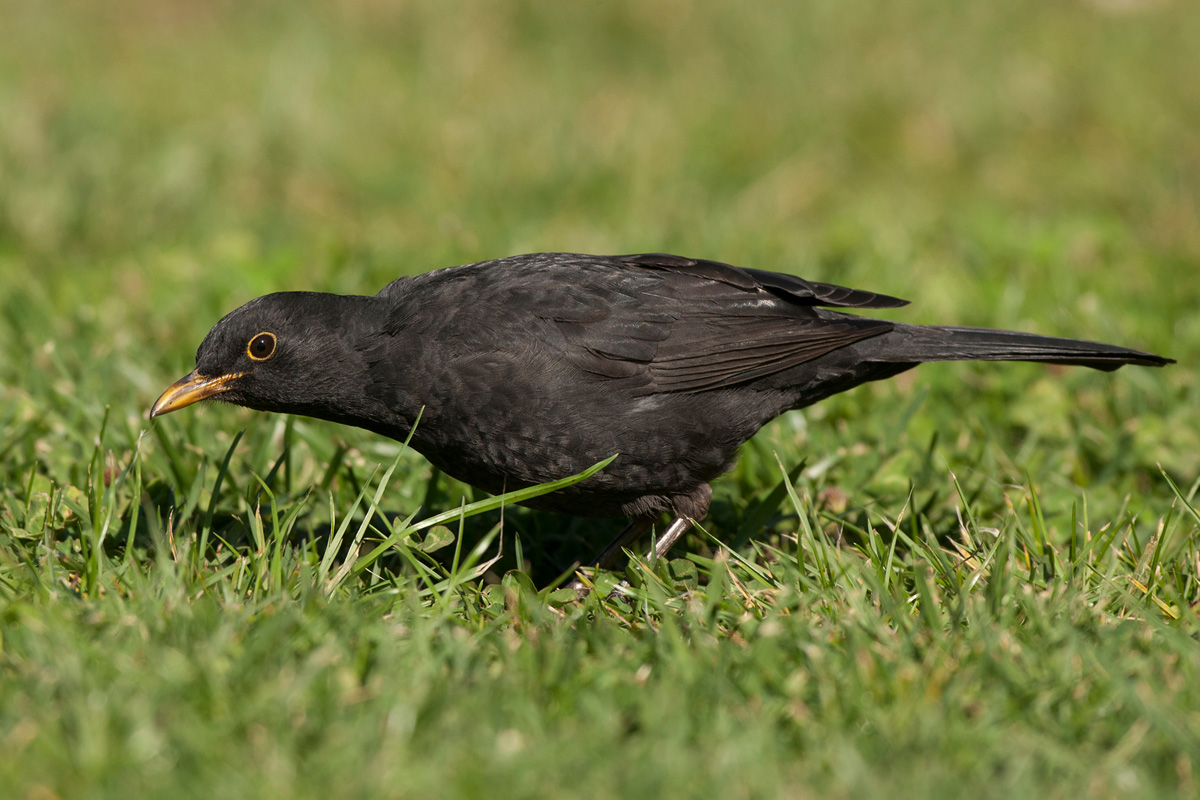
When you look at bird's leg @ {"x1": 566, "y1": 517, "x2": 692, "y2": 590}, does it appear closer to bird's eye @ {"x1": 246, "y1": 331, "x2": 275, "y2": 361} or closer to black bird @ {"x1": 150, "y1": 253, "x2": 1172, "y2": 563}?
black bird @ {"x1": 150, "y1": 253, "x2": 1172, "y2": 563}

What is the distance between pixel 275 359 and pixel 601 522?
1.57 metres

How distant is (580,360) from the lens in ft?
12.8

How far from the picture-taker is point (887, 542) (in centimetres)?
410

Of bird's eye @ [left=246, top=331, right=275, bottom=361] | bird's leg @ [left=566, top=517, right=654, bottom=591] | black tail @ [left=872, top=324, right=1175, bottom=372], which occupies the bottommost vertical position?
bird's leg @ [left=566, top=517, right=654, bottom=591]

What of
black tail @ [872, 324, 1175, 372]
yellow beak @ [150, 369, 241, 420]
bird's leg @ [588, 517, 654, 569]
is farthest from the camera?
bird's leg @ [588, 517, 654, 569]

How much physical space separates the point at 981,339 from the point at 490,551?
76.9 inches

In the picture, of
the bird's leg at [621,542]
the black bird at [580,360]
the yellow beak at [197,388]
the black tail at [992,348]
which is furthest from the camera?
the bird's leg at [621,542]

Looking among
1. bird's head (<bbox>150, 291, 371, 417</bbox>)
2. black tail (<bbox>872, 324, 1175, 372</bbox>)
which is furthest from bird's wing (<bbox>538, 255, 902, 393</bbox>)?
bird's head (<bbox>150, 291, 371, 417</bbox>)

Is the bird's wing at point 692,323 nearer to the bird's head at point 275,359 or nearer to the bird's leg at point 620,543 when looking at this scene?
the bird's leg at point 620,543

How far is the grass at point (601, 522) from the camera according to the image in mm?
2633

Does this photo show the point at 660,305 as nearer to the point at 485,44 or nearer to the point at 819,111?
the point at 819,111

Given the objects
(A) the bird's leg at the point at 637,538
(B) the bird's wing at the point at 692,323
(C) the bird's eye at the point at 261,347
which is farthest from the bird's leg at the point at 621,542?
(C) the bird's eye at the point at 261,347

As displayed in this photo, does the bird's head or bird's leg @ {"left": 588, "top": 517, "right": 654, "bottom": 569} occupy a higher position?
the bird's head

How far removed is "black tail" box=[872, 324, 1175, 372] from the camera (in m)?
4.13
